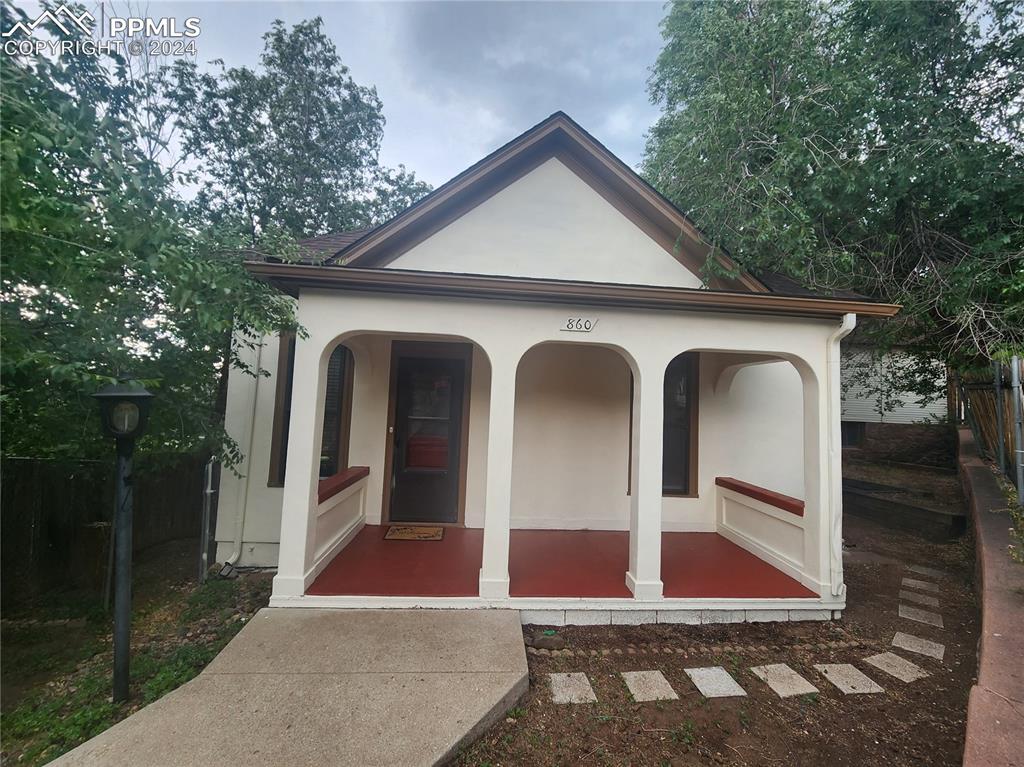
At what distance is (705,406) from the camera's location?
543 cm

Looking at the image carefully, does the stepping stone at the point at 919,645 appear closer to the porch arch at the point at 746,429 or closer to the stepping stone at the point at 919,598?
the stepping stone at the point at 919,598

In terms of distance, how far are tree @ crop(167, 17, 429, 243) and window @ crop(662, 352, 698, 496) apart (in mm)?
8429

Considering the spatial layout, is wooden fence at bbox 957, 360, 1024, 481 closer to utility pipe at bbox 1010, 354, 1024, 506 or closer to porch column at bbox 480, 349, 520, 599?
utility pipe at bbox 1010, 354, 1024, 506

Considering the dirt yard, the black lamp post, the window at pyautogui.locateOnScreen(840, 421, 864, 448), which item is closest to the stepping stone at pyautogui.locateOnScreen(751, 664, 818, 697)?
the dirt yard

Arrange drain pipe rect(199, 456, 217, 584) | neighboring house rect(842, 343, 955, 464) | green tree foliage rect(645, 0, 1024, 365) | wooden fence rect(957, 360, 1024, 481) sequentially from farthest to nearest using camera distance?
neighboring house rect(842, 343, 955, 464), wooden fence rect(957, 360, 1024, 481), green tree foliage rect(645, 0, 1024, 365), drain pipe rect(199, 456, 217, 584)

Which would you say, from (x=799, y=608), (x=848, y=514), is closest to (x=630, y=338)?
(x=799, y=608)

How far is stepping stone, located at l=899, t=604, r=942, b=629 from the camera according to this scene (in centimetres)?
364

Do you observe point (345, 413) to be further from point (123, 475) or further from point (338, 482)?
point (123, 475)

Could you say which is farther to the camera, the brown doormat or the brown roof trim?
the brown doormat

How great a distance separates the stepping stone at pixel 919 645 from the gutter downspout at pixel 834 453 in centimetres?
44

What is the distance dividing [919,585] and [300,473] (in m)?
6.40

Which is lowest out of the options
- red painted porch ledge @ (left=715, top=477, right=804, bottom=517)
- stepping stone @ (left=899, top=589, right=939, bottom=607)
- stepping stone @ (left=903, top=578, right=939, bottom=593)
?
stepping stone @ (left=899, top=589, right=939, bottom=607)

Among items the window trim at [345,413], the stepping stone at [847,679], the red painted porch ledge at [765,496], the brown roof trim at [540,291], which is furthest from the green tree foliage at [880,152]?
the window trim at [345,413]

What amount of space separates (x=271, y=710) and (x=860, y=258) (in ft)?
25.9
